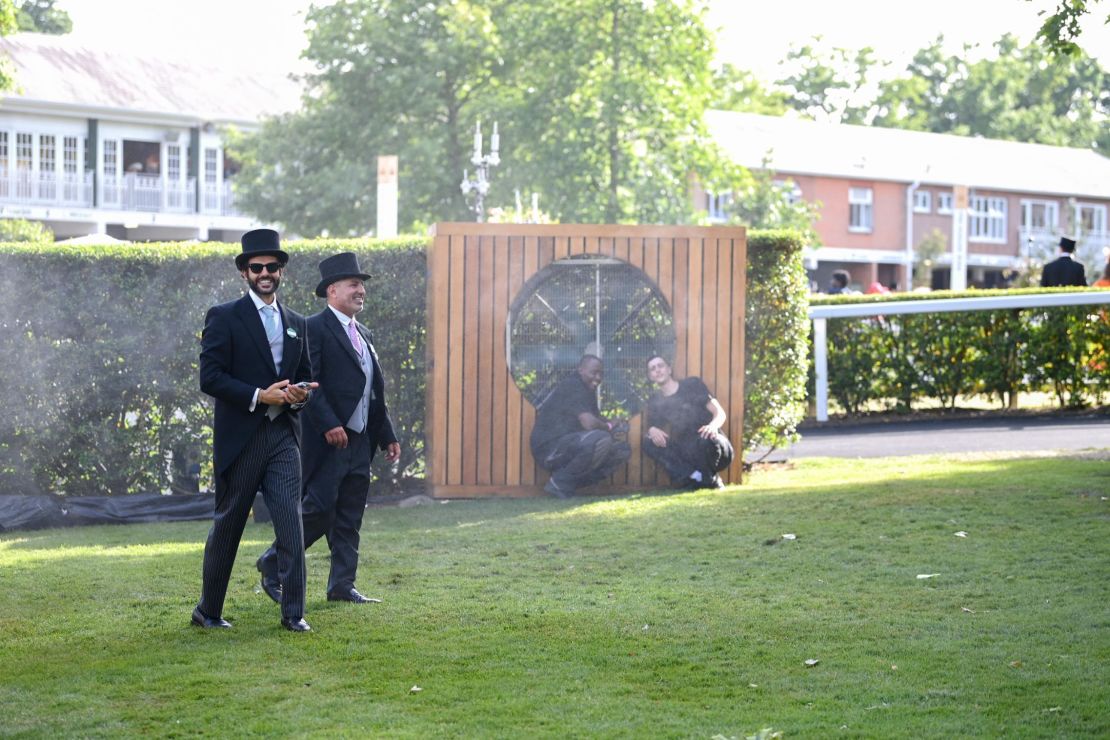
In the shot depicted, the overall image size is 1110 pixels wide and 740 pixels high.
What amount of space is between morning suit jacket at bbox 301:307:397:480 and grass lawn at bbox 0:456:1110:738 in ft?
2.73

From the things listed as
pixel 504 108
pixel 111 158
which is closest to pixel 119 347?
pixel 504 108

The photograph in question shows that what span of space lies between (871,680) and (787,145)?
166 feet

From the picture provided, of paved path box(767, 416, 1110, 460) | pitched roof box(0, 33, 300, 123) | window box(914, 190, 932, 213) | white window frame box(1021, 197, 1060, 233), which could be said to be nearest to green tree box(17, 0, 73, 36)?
pitched roof box(0, 33, 300, 123)

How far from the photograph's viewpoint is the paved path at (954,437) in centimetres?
1661

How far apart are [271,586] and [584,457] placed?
5074 mm

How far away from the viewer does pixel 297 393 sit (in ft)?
25.8

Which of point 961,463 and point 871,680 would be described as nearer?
point 871,680

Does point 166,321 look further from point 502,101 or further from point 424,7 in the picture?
point 424,7

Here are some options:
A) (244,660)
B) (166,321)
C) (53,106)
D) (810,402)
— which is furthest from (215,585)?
(53,106)

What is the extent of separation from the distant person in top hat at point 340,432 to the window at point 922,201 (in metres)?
50.5

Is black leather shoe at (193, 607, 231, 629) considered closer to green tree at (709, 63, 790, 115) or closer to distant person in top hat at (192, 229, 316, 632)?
distant person in top hat at (192, 229, 316, 632)

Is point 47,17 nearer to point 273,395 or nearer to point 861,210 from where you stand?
point 861,210

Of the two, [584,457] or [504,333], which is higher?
[504,333]

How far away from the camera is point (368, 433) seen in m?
9.14
